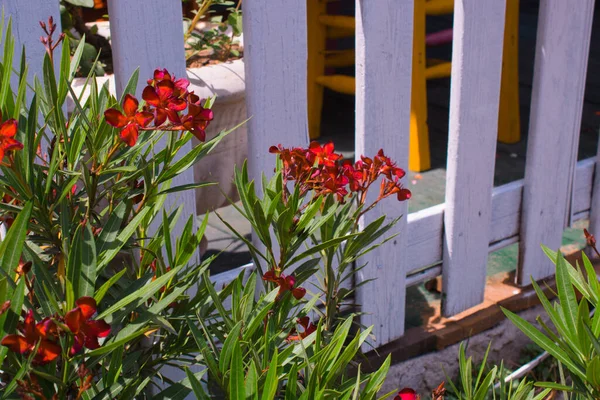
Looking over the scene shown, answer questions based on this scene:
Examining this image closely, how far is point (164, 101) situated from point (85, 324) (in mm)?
288

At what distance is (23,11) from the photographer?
1.37m

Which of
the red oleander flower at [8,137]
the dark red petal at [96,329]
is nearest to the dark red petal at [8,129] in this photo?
the red oleander flower at [8,137]

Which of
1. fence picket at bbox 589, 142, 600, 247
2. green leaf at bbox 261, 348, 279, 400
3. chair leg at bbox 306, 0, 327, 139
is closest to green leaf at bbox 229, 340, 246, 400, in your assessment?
green leaf at bbox 261, 348, 279, 400

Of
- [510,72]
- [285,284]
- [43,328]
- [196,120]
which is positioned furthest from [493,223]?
[43,328]

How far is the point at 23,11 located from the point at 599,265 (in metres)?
2.15

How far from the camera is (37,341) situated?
682mm

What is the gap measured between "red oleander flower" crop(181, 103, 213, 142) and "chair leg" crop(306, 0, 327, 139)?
3.03 m

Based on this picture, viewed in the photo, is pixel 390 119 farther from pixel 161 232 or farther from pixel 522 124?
pixel 522 124

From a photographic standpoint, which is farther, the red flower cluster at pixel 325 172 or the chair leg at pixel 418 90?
the chair leg at pixel 418 90

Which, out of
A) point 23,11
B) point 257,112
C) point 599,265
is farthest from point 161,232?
point 599,265

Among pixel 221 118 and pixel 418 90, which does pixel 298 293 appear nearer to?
pixel 221 118

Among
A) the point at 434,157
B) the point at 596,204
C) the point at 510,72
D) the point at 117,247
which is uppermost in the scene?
the point at 117,247

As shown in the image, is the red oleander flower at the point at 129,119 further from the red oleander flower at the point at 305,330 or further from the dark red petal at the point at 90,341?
the red oleander flower at the point at 305,330

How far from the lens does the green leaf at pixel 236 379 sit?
29.0 inches
